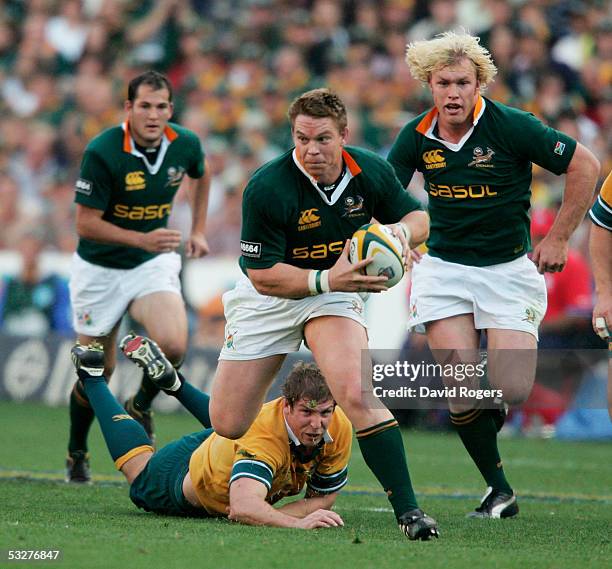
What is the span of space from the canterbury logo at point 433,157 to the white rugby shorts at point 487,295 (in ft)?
1.90

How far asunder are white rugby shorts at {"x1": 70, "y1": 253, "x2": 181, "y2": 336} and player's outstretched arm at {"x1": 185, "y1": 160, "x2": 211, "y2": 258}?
10.4 inches

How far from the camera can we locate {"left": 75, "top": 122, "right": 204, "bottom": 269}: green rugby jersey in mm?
8102

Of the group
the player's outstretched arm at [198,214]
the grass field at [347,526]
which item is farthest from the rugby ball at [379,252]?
the player's outstretched arm at [198,214]

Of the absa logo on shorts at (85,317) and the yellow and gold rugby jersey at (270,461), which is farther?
the absa logo on shorts at (85,317)

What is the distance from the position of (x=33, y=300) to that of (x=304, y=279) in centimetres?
922

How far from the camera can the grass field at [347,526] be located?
4867mm

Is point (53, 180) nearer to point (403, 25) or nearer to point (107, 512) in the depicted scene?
point (403, 25)

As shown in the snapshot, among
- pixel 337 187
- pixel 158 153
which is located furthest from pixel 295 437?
pixel 158 153

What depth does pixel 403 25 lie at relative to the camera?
15953 millimetres

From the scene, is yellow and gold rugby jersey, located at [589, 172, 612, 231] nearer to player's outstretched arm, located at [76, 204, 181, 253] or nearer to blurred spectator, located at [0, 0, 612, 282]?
player's outstretched arm, located at [76, 204, 181, 253]

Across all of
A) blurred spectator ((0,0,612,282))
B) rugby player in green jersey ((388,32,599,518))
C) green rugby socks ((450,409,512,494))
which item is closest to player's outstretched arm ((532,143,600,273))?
rugby player in green jersey ((388,32,599,518))

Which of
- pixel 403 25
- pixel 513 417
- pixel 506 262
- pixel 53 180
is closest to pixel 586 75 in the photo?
pixel 403 25

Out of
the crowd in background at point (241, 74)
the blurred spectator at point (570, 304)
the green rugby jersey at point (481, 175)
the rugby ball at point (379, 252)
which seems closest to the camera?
the rugby ball at point (379, 252)

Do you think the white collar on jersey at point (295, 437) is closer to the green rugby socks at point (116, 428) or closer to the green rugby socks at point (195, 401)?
the green rugby socks at point (116, 428)
